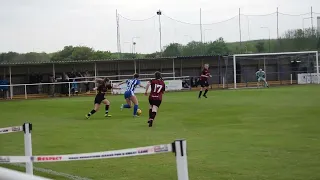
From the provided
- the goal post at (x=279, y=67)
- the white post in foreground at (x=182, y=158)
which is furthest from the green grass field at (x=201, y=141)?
the goal post at (x=279, y=67)

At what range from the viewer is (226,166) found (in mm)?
8977

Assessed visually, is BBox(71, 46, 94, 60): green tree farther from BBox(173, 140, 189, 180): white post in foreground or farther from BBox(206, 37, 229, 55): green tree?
BBox(173, 140, 189, 180): white post in foreground

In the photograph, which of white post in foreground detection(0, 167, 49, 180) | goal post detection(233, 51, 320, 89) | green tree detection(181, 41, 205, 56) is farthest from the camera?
green tree detection(181, 41, 205, 56)

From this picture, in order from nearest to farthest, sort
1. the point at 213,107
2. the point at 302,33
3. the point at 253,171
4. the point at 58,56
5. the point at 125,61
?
Result: the point at 253,171
the point at 213,107
the point at 125,61
the point at 302,33
the point at 58,56

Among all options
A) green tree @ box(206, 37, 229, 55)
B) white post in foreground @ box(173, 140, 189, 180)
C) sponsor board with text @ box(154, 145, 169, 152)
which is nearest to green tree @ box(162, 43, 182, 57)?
green tree @ box(206, 37, 229, 55)

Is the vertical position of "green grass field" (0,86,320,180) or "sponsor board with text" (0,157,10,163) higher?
"sponsor board with text" (0,157,10,163)

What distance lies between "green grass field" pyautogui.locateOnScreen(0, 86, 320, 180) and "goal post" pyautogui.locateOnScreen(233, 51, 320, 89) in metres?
27.9

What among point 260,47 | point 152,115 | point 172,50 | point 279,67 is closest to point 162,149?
point 152,115

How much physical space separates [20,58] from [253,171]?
53968 millimetres

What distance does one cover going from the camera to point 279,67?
52156mm

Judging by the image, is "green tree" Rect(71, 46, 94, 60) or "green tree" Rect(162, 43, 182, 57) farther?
"green tree" Rect(71, 46, 94, 60)

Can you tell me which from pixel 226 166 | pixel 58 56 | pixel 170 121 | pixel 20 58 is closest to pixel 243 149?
pixel 226 166

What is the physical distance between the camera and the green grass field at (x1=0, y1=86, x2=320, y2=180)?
28.4 feet

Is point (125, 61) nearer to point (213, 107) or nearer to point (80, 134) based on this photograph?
point (213, 107)
